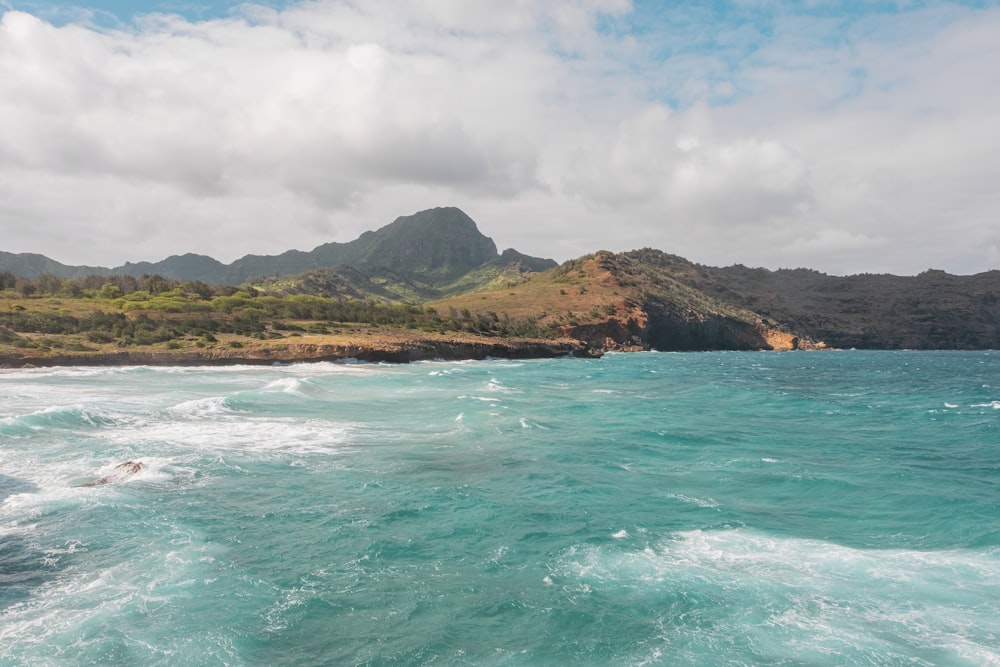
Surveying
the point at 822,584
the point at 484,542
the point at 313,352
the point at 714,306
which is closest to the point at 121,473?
the point at 484,542

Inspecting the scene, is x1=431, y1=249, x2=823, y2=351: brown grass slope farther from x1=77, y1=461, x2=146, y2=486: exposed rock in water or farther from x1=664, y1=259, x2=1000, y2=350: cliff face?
x1=77, y1=461, x2=146, y2=486: exposed rock in water

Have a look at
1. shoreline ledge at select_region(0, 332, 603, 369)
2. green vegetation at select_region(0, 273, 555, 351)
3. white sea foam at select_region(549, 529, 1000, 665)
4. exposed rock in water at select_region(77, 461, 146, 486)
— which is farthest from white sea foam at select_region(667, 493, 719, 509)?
green vegetation at select_region(0, 273, 555, 351)

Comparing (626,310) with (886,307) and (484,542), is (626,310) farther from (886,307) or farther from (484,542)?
(484,542)

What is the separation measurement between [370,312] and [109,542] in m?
76.4

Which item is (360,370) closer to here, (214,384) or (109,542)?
(214,384)

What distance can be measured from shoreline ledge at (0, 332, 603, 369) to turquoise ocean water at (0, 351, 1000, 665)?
23817 mm

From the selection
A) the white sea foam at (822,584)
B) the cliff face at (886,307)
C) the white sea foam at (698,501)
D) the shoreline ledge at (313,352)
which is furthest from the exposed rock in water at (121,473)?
the cliff face at (886,307)

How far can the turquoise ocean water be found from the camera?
8.17 m

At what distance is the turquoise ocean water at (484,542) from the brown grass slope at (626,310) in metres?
80.3

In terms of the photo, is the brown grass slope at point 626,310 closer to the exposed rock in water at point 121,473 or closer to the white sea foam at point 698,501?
the exposed rock in water at point 121,473

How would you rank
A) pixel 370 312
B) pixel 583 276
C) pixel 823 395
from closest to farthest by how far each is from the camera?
pixel 823 395 < pixel 370 312 < pixel 583 276

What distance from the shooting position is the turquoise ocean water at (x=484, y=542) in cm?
817

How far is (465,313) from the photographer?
98250 mm

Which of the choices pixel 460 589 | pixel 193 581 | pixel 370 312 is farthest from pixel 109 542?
pixel 370 312
